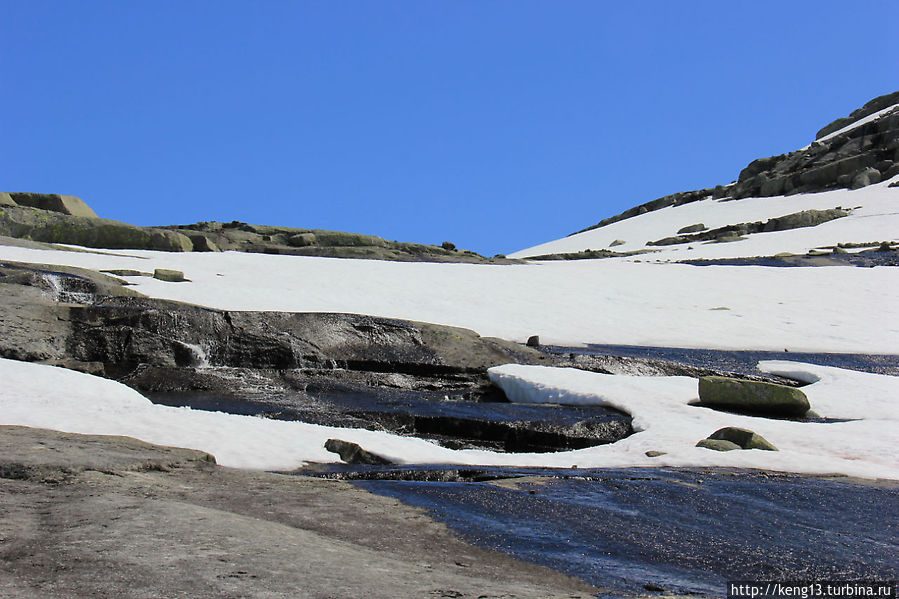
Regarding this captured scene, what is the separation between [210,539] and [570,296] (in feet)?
80.7

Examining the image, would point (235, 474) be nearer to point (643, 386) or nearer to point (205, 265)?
point (643, 386)

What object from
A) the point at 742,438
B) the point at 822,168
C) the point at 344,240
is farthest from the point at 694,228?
the point at 742,438

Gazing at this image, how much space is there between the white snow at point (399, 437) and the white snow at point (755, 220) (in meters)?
39.1

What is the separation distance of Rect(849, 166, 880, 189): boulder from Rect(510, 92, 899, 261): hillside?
0.10 m

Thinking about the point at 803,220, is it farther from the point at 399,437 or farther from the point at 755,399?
the point at 399,437

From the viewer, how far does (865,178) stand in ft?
245

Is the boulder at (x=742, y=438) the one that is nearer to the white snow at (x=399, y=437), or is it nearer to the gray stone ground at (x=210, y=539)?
the white snow at (x=399, y=437)

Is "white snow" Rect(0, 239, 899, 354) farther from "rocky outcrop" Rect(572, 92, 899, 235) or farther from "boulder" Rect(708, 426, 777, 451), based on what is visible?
"rocky outcrop" Rect(572, 92, 899, 235)

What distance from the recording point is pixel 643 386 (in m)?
15.3

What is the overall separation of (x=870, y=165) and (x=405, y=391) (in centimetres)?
8013

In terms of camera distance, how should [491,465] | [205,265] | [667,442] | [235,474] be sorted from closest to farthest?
[235,474]
[491,465]
[667,442]
[205,265]

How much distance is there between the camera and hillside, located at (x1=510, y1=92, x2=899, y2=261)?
54.2 meters

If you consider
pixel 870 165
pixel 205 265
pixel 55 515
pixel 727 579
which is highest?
pixel 870 165

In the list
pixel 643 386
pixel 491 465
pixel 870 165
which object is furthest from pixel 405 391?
pixel 870 165
